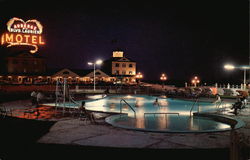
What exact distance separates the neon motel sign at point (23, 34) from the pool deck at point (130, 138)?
2116 cm

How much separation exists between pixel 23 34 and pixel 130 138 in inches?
956

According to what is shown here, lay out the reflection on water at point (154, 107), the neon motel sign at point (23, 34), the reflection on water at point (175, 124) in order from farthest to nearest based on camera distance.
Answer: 1. the neon motel sign at point (23, 34)
2. the reflection on water at point (154, 107)
3. the reflection on water at point (175, 124)

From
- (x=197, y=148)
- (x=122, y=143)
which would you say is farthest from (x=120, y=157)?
(x=197, y=148)

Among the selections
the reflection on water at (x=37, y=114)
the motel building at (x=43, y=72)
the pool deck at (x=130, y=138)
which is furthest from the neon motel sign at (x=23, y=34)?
the motel building at (x=43, y=72)

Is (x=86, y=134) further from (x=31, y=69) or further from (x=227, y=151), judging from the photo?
(x=31, y=69)

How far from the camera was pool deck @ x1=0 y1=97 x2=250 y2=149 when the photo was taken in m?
6.69

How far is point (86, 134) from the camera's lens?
808 centimetres

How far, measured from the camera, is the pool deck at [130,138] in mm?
6691

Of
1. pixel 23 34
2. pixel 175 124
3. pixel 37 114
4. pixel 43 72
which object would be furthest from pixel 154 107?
pixel 43 72

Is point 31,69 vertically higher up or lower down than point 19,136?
higher up

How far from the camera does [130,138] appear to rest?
7.52m

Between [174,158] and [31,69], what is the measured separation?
230 feet

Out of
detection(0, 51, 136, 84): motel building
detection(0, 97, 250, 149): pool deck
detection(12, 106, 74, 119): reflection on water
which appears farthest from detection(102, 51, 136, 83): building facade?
detection(0, 97, 250, 149): pool deck

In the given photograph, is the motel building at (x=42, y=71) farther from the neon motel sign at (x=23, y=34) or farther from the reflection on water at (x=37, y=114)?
the reflection on water at (x=37, y=114)
